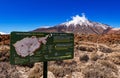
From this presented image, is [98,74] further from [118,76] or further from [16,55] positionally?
[16,55]

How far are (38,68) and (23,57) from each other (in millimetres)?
4269

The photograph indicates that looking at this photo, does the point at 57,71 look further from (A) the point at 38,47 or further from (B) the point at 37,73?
(A) the point at 38,47

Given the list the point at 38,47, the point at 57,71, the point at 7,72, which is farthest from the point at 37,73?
the point at 38,47

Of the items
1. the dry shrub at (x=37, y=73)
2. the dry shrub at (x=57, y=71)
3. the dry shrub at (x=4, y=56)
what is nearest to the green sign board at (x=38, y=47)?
the dry shrub at (x=37, y=73)

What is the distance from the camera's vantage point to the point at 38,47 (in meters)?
9.41

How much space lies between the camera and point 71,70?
13.6 metres

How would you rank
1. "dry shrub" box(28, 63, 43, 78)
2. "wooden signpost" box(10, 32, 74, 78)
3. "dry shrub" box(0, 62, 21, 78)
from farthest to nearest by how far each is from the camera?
1. "dry shrub" box(28, 63, 43, 78)
2. "dry shrub" box(0, 62, 21, 78)
3. "wooden signpost" box(10, 32, 74, 78)

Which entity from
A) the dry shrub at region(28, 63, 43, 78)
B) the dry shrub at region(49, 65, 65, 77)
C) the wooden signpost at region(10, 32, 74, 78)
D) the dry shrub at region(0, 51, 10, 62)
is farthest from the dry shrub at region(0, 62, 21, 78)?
the dry shrub at region(0, 51, 10, 62)

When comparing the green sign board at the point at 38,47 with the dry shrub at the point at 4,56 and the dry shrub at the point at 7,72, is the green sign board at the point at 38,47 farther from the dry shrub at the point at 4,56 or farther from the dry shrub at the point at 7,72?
the dry shrub at the point at 4,56

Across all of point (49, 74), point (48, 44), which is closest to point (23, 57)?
point (48, 44)

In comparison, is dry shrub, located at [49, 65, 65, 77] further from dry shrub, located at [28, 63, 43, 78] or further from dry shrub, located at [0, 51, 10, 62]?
dry shrub, located at [0, 51, 10, 62]

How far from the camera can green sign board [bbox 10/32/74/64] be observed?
886 cm

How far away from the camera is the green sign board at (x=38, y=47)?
29.1ft

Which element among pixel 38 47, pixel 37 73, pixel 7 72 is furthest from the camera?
pixel 37 73
